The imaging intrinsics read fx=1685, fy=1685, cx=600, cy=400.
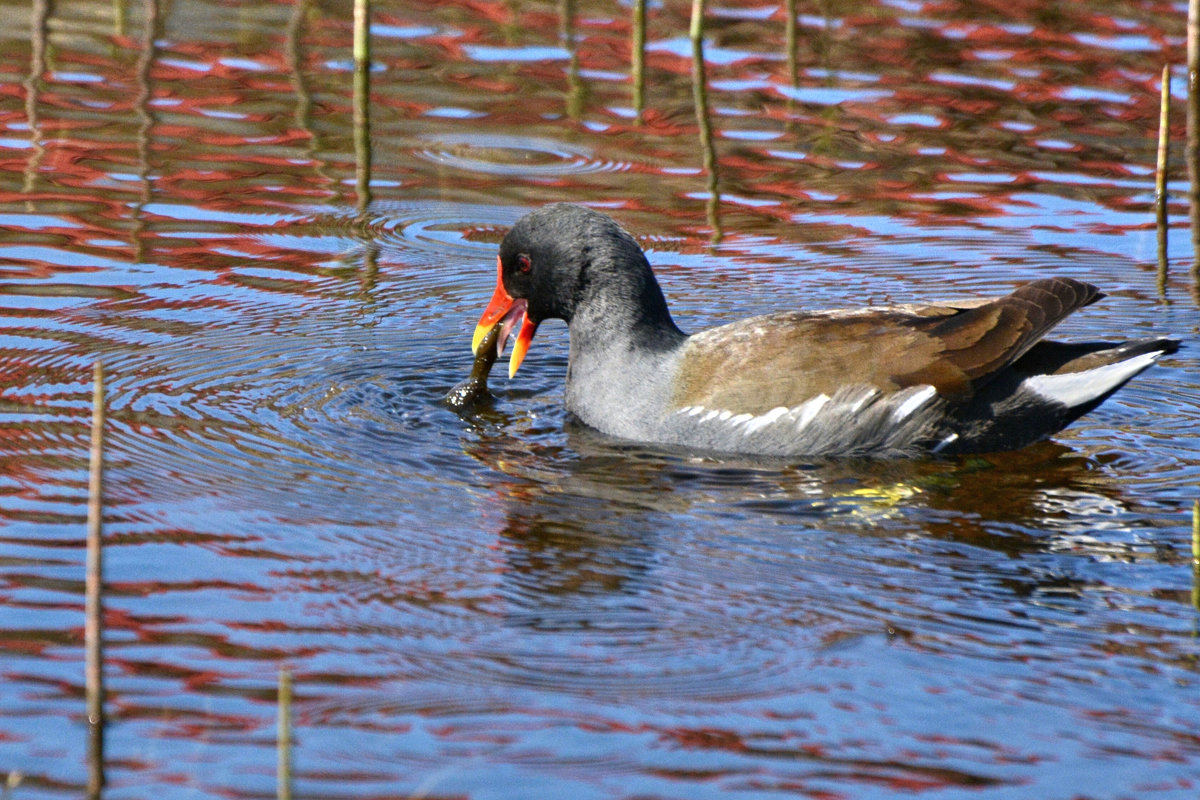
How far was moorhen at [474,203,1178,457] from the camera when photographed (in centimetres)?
634

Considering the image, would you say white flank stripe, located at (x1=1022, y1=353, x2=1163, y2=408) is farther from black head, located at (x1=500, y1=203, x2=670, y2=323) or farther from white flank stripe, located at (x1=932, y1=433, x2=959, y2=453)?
black head, located at (x1=500, y1=203, x2=670, y2=323)

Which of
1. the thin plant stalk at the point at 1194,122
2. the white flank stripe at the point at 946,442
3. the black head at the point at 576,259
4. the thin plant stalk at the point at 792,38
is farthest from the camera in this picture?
the thin plant stalk at the point at 792,38

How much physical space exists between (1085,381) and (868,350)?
843 millimetres

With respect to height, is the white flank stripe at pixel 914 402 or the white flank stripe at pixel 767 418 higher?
the white flank stripe at pixel 914 402

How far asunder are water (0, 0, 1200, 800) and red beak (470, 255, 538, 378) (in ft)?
0.80

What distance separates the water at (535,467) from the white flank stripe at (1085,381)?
0.86ft

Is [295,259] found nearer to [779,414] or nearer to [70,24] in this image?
[779,414]

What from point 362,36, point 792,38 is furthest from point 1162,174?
point 362,36

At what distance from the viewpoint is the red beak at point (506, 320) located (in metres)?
7.00

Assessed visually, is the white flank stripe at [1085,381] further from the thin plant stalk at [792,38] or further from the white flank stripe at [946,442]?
the thin plant stalk at [792,38]

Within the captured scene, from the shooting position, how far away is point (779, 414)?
632cm

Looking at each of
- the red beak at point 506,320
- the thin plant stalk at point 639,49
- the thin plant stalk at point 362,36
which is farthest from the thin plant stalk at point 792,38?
the red beak at point 506,320

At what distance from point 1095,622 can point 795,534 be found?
106 centimetres

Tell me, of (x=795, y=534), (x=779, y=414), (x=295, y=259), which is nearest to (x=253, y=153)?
(x=295, y=259)
